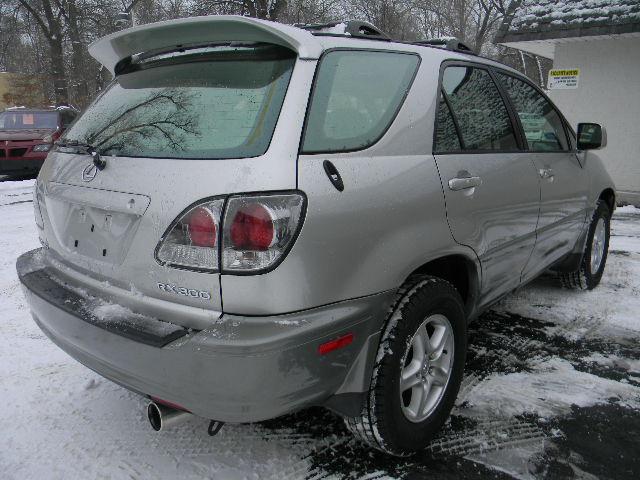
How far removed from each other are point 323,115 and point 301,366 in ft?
2.95

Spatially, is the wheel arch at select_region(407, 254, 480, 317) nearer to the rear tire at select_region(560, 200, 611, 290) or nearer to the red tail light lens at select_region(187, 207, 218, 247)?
the red tail light lens at select_region(187, 207, 218, 247)

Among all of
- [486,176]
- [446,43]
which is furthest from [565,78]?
[486,176]

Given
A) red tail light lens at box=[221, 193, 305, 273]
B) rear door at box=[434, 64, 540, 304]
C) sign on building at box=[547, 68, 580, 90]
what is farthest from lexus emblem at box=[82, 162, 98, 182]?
sign on building at box=[547, 68, 580, 90]

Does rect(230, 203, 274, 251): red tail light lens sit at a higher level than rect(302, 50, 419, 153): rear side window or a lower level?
lower

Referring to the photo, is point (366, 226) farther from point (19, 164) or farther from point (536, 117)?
point (19, 164)

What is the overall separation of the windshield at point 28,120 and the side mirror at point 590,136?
1250 cm

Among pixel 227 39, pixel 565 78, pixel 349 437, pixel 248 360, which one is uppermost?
pixel 565 78

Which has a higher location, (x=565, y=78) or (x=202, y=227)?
(x=565, y=78)

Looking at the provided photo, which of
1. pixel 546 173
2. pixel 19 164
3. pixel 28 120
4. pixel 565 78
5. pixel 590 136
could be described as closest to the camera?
pixel 546 173

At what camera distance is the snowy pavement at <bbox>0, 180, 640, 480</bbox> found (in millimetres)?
2238

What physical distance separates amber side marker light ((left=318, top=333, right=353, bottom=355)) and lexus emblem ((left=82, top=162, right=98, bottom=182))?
1.15 meters

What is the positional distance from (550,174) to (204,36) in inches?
89.4

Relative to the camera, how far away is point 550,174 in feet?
10.9

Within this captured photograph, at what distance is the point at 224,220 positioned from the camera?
1.72 metres
